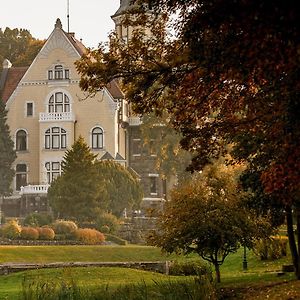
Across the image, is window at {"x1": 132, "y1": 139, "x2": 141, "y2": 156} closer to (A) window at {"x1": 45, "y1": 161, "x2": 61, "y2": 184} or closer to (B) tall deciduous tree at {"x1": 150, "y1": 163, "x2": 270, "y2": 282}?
(A) window at {"x1": 45, "y1": 161, "x2": 61, "y2": 184}

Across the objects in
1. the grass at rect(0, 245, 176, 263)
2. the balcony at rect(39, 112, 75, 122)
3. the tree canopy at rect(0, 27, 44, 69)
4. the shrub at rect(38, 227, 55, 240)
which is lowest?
the grass at rect(0, 245, 176, 263)

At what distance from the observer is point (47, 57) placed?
6191 cm

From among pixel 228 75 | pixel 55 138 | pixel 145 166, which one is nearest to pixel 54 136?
pixel 55 138

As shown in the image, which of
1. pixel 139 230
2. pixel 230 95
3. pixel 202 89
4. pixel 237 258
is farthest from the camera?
pixel 139 230

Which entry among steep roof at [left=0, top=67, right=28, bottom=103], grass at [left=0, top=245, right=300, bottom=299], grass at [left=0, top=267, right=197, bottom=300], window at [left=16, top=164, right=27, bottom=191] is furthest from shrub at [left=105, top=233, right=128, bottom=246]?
steep roof at [left=0, top=67, right=28, bottom=103]

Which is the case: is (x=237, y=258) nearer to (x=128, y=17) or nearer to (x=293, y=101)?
(x=128, y=17)

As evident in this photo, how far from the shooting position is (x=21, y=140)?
2485 inches

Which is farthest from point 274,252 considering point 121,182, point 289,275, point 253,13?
point 121,182

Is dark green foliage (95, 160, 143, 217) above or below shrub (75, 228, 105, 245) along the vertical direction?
above

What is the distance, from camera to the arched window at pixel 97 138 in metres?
61.5

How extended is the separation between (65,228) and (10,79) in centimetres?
2547

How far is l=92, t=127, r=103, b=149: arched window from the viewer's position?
2422 inches

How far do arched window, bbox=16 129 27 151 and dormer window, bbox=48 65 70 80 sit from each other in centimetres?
502

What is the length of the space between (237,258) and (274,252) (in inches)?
118
